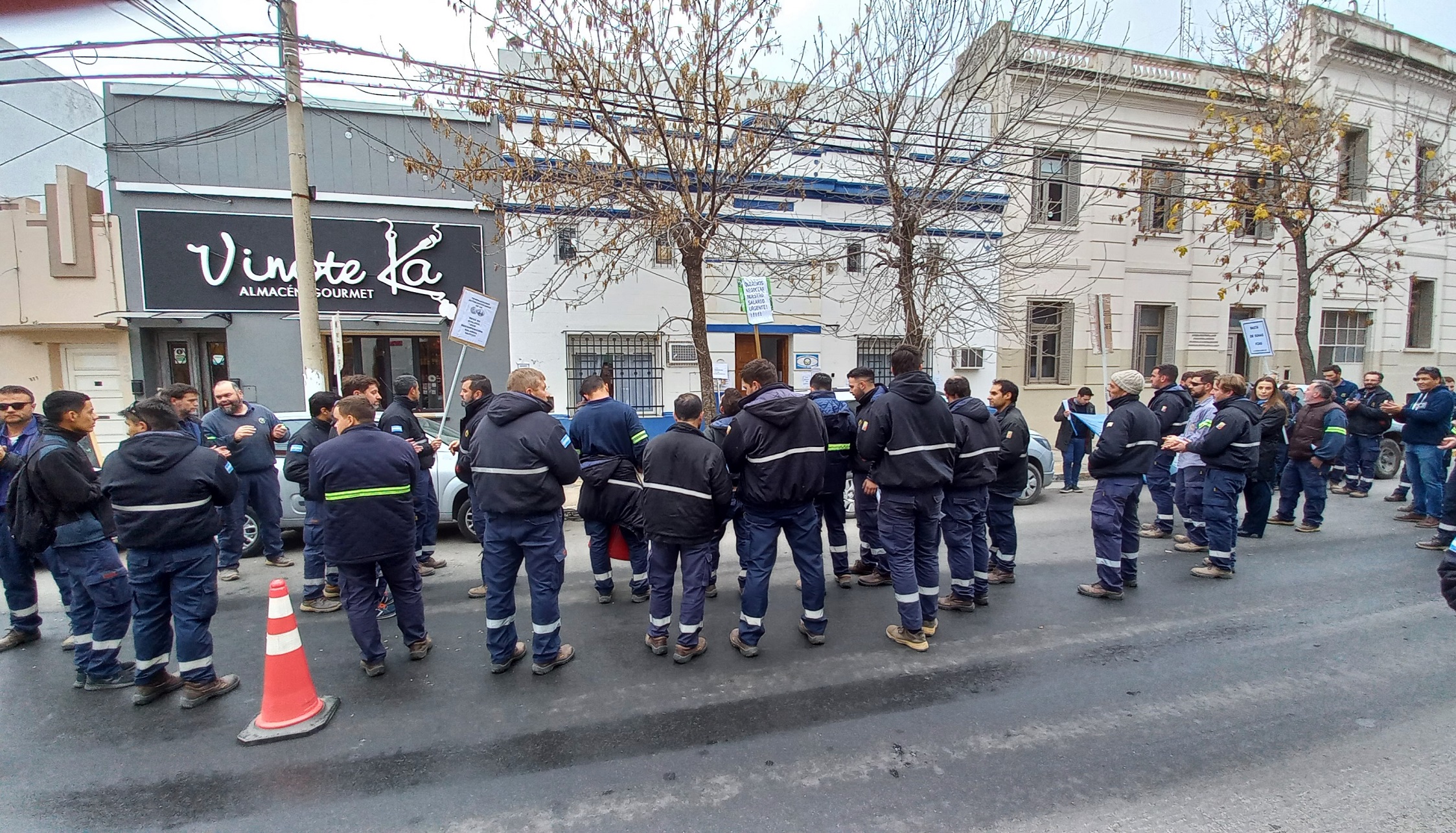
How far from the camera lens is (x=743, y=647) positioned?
14.0 ft

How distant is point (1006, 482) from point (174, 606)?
5.89 meters

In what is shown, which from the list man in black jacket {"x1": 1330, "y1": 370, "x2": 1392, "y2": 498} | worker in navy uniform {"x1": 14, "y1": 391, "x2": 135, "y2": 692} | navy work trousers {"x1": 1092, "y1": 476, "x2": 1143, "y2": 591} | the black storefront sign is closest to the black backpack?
worker in navy uniform {"x1": 14, "y1": 391, "x2": 135, "y2": 692}

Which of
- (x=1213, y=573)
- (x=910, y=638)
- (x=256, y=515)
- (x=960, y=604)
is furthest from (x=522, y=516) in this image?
(x=1213, y=573)

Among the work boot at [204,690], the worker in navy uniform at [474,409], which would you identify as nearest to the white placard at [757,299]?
the worker in navy uniform at [474,409]

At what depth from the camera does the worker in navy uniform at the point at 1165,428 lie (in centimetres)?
719

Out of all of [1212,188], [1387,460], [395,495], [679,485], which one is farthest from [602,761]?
[1212,188]

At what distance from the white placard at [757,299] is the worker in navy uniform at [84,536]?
7.13 meters

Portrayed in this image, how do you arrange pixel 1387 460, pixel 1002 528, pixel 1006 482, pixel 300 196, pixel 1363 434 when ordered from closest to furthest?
pixel 1006 482
pixel 1002 528
pixel 300 196
pixel 1363 434
pixel 1387 460

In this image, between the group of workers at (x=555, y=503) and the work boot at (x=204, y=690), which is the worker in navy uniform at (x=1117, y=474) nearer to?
the group of workers at (x=555, y=503)

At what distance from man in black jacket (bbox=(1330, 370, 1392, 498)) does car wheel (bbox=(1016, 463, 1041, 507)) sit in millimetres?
4099

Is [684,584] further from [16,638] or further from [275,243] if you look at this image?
[275,243]

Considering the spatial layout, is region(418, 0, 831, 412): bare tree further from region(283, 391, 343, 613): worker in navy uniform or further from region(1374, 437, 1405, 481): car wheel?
region(1374, 437, 1405, 481): car wheel

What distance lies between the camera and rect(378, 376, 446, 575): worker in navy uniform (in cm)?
587

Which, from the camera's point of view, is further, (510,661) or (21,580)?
(21,580)
